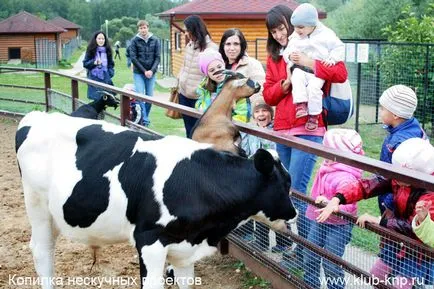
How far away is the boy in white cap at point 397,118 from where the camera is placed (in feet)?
10.8

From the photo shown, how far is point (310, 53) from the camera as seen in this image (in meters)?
4.28

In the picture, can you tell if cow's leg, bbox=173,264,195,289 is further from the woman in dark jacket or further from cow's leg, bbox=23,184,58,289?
the woman in dark jacket

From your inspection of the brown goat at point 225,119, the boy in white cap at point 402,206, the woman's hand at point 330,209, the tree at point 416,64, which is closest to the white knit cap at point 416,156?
the boy in white cap at point 402,206

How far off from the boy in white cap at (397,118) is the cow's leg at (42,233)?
1944 millimetres

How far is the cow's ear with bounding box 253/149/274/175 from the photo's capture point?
3062 millimetres

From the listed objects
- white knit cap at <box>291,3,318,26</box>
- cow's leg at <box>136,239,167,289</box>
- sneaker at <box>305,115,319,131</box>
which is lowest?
cow's leg at <box>136,239,167,289</box>

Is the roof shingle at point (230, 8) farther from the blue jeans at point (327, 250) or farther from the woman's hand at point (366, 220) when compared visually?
the woman's hand at point (366, 220)

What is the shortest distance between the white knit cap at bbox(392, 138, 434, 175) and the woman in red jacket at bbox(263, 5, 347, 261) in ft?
2.95

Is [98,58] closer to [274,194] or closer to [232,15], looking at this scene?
[274,194]

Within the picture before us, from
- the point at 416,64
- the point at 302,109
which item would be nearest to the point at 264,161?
the point at 302,109

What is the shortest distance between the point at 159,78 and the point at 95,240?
2433 centimetres

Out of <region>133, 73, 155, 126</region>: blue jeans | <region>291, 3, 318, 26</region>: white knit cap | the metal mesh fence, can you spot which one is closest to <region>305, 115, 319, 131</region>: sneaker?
<region>291, 3, 318, 26</region>: white knit cap

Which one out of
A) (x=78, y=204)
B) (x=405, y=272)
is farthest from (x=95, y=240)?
(x=405, y=272)

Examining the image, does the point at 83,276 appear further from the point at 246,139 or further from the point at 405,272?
the point at 405,272
